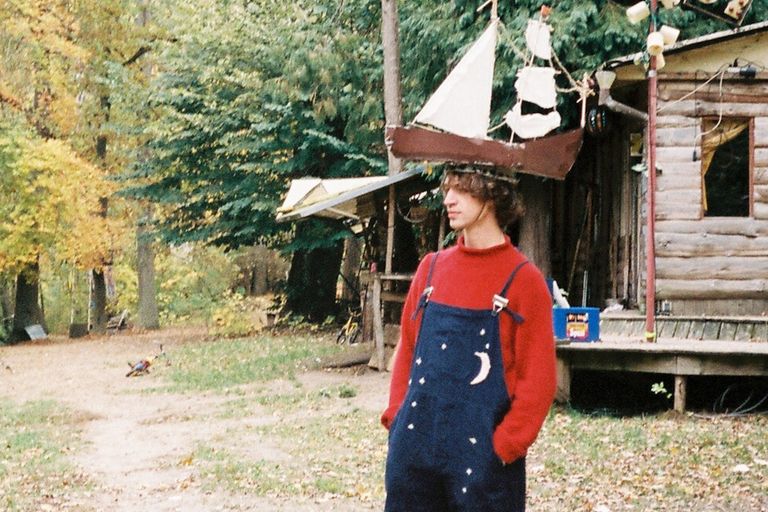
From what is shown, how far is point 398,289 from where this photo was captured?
17891mm

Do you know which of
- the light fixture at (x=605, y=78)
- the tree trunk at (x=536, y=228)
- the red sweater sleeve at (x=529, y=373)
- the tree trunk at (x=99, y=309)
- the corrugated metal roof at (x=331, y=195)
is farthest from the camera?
the tree trunk at (x=99, y=309)

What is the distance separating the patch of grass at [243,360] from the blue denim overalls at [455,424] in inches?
480

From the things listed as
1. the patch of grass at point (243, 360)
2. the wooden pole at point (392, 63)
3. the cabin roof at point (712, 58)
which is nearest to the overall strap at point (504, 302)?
the cabin roof at point (712, 58)

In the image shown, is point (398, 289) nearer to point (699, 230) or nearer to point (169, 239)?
point (699, 230)

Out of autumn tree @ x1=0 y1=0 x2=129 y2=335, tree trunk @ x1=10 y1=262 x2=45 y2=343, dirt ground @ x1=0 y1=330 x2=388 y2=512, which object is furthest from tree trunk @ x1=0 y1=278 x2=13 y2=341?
dirt ground @ x1=0 y1=330 x2=388 y2=512

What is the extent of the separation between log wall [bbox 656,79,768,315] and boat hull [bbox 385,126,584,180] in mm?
8925

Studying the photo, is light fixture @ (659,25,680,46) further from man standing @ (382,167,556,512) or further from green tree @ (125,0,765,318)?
man standing @ (382,167,556,512)

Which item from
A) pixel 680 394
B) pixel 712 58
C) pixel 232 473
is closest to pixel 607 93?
pixel 712 58

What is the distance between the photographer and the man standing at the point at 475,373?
3150mm

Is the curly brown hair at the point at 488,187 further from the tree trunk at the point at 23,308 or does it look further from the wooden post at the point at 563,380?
the tree trunk at the point at 23,308

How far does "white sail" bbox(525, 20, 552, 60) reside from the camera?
9.09 m

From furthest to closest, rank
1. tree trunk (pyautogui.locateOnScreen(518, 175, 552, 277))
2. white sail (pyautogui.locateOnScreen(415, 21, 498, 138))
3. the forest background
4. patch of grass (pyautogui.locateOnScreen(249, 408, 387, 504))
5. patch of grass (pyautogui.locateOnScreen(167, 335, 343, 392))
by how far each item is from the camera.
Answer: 1. the forest background
2. patch of grass (pyautogui.locateOnScreen(167, 335, 343, 392))
3. tree trunk (pyautogui.locateOnScreen(518, 175, 552, 277))
4. patch of grass (pyautogui.locateOnScreen(249, 408, 387, 504))
5. white sail (pyautogui.locateOnScreen(415, 21, 498, 138))

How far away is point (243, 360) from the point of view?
18906 millimetres

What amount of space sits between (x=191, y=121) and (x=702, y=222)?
14648 millimetres
